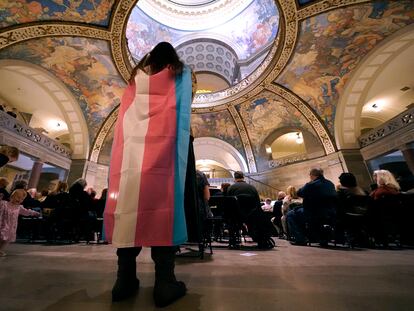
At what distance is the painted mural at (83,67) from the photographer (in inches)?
283

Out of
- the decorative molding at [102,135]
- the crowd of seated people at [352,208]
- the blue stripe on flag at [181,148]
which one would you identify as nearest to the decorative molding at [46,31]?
the decorative molding at [102,135]

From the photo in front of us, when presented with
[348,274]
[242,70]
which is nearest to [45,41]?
[348,274]

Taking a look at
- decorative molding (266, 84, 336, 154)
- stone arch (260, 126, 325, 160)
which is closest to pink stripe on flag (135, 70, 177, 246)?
→ decorative molding (266, 84, 336, 154)

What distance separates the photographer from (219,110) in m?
11.9

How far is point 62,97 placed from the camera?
9.54 metres

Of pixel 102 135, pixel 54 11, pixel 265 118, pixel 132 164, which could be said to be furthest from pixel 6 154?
pixel 265 118

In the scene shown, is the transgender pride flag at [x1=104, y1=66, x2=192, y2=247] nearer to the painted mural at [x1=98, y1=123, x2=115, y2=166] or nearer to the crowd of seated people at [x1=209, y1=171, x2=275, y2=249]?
the crowd of seated people at [x1=209, y1=171, x2=275, y2=249]

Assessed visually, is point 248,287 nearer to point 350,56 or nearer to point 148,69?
point 148,69

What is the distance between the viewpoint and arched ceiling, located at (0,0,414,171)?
630cm

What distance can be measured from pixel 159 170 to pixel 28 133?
1062 cm

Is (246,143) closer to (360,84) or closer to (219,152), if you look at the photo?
(219,152)

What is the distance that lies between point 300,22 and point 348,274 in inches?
331

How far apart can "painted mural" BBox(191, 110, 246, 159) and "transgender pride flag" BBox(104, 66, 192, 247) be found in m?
11.0

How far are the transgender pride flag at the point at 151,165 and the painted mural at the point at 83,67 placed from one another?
26.7 ft
